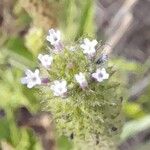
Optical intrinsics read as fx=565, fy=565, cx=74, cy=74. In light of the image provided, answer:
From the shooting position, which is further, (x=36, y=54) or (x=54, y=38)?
(x=36, y=54)

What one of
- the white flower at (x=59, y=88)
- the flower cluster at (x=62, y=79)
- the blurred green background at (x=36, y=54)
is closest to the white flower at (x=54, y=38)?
the flower cluster at (x=62, y=79)

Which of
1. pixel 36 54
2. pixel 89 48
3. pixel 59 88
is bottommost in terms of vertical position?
pixel 59 88

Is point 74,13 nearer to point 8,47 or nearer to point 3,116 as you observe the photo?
point 8,47

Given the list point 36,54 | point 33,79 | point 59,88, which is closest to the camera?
point 59,88

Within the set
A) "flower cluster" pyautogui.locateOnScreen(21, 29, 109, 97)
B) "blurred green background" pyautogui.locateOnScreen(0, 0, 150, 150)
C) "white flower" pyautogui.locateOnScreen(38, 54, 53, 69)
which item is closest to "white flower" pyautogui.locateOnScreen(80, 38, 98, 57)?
"flower cluster" pyautogui.locateOnScreen(21, 29, 109, 97)

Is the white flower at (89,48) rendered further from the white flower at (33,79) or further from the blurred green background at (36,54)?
the blurred green background at (36,54)

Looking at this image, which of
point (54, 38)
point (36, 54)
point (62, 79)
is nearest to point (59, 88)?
point (62, 79)

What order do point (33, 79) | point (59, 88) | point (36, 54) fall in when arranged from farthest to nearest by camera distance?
point (36, 54) → point (33, 79) → point (59, 88)

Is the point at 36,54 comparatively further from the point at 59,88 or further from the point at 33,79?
the point at 59,88
